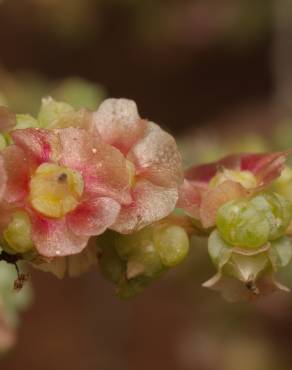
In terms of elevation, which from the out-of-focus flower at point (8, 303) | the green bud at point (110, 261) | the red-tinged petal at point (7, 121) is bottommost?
the out-of-focus flower at point (8, 303)

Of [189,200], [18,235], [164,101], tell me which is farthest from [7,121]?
[164,101]

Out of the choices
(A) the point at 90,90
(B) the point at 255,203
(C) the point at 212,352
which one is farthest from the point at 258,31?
(B) the point at 255,203

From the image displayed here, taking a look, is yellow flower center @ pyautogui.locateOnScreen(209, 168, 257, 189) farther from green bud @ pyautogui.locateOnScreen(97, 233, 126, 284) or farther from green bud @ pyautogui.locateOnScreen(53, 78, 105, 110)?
green bud @ pyautogui.locateOnScreen(53, 78, 105, 110)

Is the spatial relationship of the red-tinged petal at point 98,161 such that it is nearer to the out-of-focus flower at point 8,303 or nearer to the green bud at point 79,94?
the out-of-focus flower at point 8,303

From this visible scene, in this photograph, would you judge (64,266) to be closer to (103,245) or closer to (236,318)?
(103,245)

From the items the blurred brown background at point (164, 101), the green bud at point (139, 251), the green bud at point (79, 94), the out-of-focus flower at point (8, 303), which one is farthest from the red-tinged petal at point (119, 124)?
the blurred brown background at point (164, 101)

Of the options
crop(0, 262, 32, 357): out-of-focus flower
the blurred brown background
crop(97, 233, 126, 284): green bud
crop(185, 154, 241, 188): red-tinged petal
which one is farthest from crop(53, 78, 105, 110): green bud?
crop(97, 233, 126, 284): green bud
